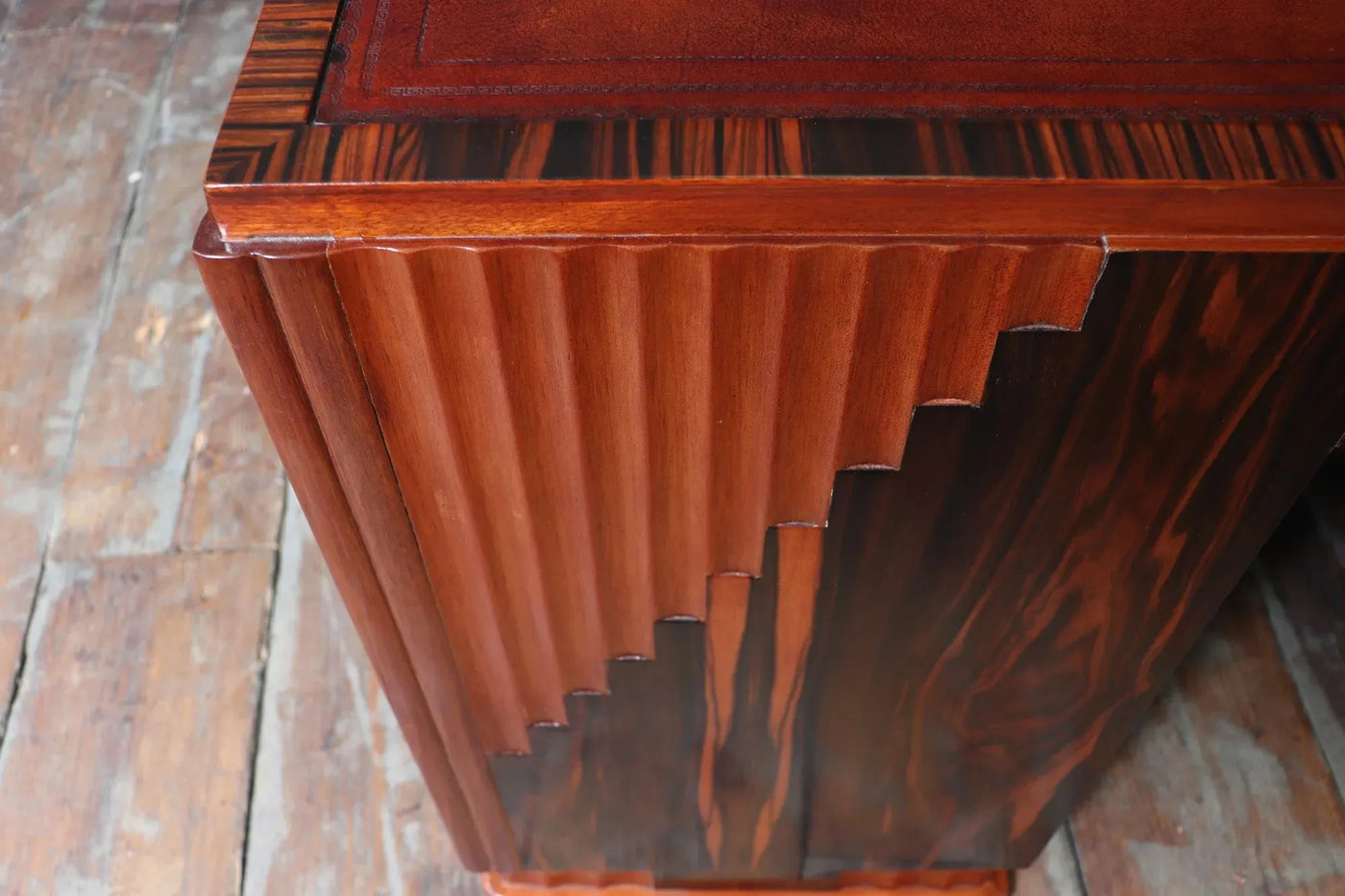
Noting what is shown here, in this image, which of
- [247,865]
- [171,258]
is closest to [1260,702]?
[247,865]

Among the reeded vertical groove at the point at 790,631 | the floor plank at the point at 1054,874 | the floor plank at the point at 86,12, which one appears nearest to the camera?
the reeded vertical groove at the point at 790,631

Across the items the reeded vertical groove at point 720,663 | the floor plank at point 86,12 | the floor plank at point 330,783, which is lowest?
the floor plank at point 330,783

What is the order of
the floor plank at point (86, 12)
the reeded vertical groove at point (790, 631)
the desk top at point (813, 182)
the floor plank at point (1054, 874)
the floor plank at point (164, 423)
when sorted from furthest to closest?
the floor plank at point (86, 12), the floor plank at point (164, 423), the floor plank at point (1054, 874), the reeded vertical groove at point (790, 631), the desk top at point (813, 182)

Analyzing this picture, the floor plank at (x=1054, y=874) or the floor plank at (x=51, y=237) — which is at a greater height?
the floor plank at (x=51, y=237)

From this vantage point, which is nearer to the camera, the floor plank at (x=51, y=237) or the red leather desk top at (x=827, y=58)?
the red leather desk top at (x=827, y=58)

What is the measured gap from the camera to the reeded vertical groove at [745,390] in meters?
0.37

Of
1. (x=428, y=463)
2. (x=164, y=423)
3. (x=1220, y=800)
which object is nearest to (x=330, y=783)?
(x=164, y=423)

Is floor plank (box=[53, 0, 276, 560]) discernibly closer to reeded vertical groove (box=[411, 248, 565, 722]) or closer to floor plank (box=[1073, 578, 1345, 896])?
reeded vertical groove (box=[411, 248, 565, 722])

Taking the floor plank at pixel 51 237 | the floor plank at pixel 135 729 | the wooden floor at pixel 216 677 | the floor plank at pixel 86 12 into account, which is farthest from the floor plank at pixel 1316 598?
the floor plank at pixel 86 12

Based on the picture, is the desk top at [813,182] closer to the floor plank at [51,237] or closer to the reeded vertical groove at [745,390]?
the reeded vertical groove at [745,390]

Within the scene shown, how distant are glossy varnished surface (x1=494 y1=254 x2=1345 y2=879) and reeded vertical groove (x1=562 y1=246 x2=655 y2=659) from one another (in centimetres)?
3

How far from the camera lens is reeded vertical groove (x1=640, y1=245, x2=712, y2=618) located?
0.37 m

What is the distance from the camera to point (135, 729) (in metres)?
0.86

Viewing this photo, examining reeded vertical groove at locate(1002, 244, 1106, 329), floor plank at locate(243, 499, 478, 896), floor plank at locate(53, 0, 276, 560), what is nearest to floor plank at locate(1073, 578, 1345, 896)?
floor plank at locate(243, 499, 478, 896)
